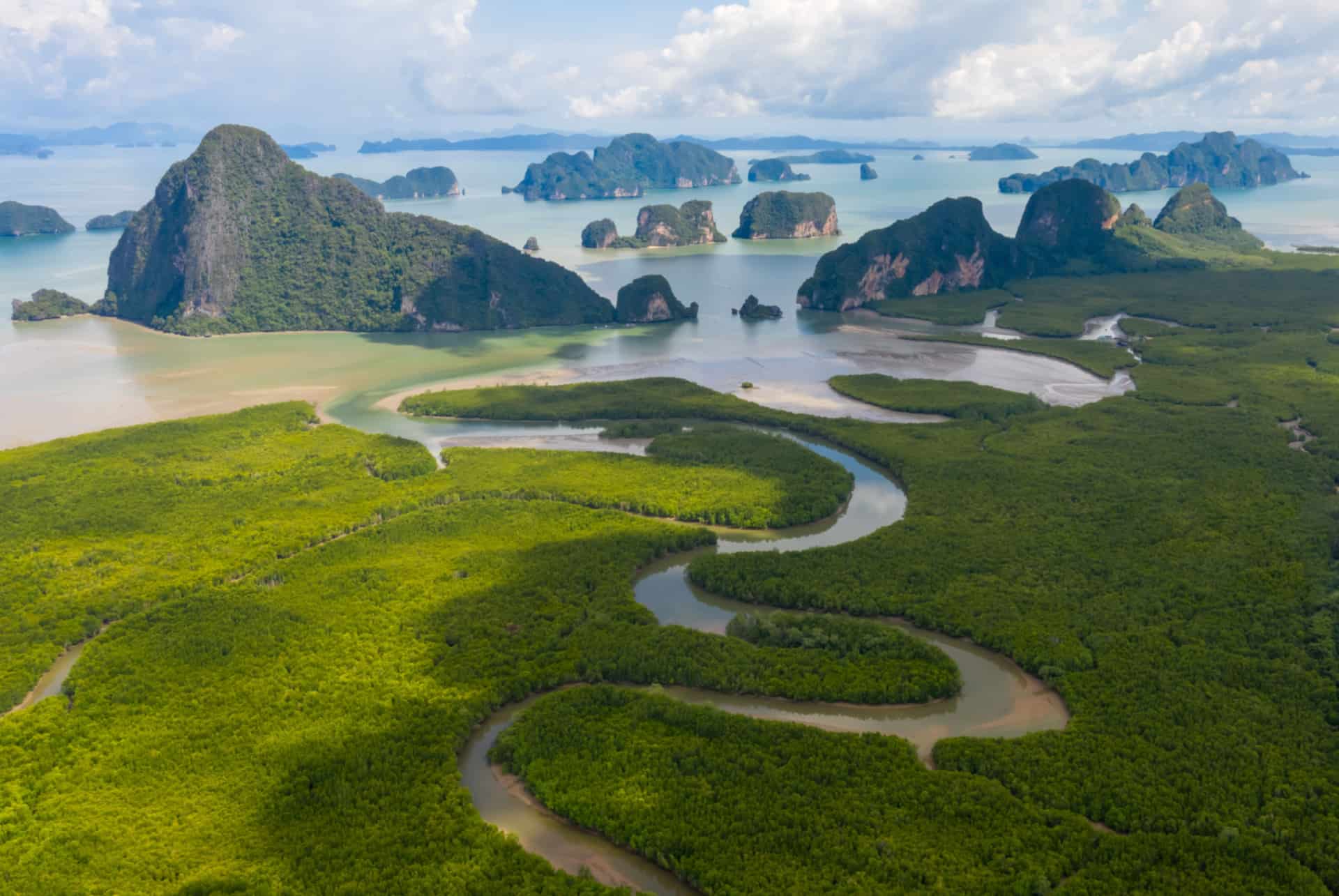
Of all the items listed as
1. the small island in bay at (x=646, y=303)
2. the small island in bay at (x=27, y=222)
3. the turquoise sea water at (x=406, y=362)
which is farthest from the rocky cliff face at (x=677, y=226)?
the small island in bay at (x=27, y=222)

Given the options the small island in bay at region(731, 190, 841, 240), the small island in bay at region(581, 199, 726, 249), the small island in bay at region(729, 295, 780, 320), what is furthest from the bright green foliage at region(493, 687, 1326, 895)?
the small island in bay at region(731, 190, 841, 240)

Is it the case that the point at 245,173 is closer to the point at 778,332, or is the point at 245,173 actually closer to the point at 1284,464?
the point at 778,332

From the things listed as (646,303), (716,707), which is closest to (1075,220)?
(646,303)

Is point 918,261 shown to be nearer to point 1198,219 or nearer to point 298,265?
point 1198,219

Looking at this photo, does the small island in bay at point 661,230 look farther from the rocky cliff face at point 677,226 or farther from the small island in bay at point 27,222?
the small island in bay at point 27,222

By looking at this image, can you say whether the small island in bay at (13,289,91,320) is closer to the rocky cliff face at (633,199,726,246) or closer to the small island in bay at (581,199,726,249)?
the small island in bay at (581,199,726,249)

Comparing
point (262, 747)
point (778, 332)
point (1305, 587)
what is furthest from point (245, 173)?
point (1305, 587)

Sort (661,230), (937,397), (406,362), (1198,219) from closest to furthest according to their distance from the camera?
1. (937,397)
2. (406,362)
3. (1198,219)
4. (661,230)
